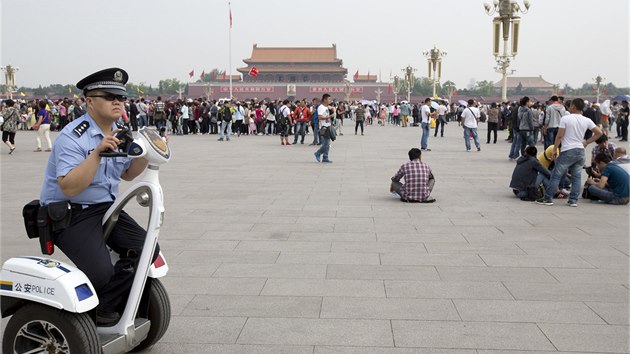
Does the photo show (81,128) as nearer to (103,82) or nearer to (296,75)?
(103,82)

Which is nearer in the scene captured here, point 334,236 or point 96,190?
point 96,190

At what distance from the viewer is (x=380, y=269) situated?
15.8 ft

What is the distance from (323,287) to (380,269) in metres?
0.64

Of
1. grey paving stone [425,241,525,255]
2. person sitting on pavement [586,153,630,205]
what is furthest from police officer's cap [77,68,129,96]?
person sitting on pavement [586,153,630,205]

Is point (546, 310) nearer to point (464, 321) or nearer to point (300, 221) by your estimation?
point (464, 321)

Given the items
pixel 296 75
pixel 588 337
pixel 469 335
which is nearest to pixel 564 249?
pixel 588 337

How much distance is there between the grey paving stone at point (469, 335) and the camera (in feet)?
10.9

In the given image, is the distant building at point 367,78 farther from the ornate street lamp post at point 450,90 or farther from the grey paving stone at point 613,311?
the grey paving stone at point 613,311

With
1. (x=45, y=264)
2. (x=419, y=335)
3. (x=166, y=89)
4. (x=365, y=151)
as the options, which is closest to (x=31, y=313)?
(x=45, y=264)

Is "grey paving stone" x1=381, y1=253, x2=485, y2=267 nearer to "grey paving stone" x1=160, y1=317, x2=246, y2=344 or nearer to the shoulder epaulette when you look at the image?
"grey paving stone" x1=160, y1=317, x2=246, y2=344

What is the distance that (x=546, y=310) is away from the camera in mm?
3867

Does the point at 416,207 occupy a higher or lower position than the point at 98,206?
lower

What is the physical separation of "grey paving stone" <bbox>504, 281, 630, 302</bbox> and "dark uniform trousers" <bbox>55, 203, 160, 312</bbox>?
2.43 metres

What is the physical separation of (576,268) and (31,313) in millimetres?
3789
